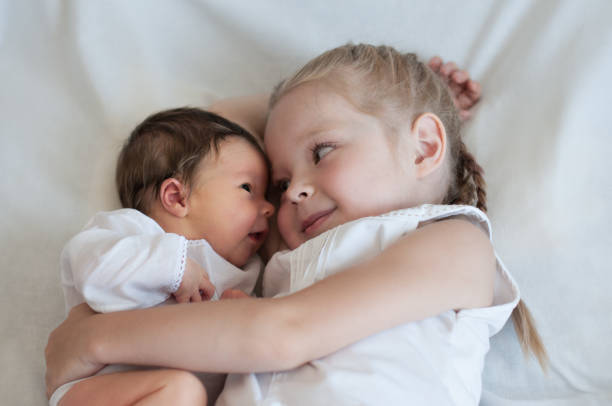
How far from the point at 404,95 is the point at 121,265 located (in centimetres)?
67

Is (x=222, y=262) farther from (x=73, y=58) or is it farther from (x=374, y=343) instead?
(x=73, y=58)

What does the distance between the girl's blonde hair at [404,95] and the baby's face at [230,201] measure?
182 millimetres

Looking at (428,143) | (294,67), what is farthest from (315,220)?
(294,67)

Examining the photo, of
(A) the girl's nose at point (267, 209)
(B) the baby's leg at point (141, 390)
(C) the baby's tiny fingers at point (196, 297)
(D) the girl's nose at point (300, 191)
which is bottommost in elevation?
(B) the baby's leg at point (141, 390)

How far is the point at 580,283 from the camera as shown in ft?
3.90

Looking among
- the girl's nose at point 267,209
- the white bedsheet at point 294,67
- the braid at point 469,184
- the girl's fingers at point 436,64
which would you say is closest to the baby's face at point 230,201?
the girl's nose at point 267,209

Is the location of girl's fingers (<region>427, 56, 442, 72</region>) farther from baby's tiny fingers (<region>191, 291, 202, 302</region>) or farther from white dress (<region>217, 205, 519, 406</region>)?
baby's tiny fingers (<region>191, 291, 202, 302</region>)

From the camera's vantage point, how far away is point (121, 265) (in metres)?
0.96

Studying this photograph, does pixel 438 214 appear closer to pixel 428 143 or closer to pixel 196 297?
pixel 428 143

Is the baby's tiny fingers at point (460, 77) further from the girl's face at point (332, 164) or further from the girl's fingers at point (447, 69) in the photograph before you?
the girl's face at point (332, 164)

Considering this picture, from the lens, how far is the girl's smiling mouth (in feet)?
3.81

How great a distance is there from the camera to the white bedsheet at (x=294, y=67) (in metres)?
1.17

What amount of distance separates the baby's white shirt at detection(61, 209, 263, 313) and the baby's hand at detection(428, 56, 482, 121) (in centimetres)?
87

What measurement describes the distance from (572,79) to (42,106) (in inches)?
52.9
